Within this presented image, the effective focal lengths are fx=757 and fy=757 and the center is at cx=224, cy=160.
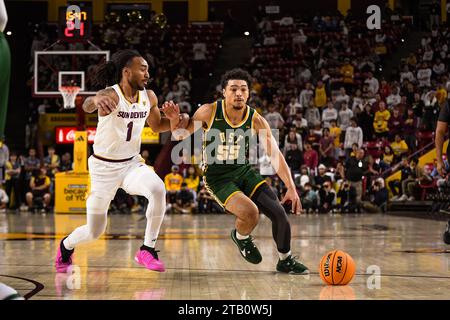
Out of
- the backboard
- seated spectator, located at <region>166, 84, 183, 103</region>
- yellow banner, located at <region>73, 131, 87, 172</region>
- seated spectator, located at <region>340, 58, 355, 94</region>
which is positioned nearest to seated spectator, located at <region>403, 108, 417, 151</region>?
seated spectator, located at <region>340, 58, 355, 94</region>

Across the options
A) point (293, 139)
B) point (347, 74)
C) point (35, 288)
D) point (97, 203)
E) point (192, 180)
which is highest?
point (347, 74)

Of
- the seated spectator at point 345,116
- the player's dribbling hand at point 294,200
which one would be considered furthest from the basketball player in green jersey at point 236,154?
the seated spectator at point 345,116

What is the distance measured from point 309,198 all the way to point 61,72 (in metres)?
6.72

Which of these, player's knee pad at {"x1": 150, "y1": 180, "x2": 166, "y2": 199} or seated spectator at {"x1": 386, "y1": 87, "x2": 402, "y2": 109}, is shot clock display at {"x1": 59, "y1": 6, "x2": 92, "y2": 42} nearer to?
seated spectator at {"x1": 386, "y1": 87, "x2": 402, "y2": 109}

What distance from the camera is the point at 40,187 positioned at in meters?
18.8

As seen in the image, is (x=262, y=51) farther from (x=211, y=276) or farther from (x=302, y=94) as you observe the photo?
(x=211, y=276)

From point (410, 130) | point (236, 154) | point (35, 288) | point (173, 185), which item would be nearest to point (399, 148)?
point (410, 130)

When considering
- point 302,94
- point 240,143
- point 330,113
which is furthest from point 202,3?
point 240,143

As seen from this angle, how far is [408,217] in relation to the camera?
15805 mm

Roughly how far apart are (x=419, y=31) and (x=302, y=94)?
288 inches

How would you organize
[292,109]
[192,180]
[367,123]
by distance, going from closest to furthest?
[192,180] → [367,123] → [292,109]

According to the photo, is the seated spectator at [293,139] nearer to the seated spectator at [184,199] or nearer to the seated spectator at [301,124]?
the seated spectator at [301,124]

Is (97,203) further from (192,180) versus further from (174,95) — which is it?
(174,95)

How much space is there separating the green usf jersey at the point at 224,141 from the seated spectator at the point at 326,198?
11409 mm
